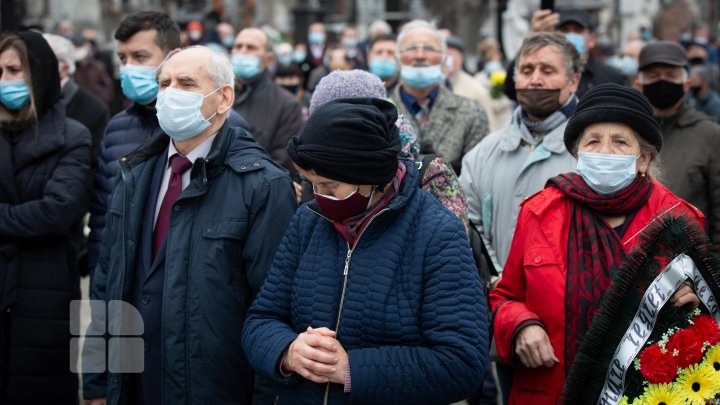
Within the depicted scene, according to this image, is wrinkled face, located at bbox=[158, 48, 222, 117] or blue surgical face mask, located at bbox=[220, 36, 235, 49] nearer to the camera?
wrinkled face, located at bbox=[158, 48, 222, 117]

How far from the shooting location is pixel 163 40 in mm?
5504

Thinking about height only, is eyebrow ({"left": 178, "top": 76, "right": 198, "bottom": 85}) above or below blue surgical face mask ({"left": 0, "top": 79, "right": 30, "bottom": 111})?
above

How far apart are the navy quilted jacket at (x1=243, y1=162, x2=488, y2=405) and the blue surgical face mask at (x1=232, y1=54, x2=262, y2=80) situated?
4.91m

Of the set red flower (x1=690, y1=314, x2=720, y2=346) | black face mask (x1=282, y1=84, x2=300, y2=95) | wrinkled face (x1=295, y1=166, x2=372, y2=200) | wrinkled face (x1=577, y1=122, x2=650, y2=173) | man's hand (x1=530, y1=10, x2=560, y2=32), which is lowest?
black face mask (x1=282, y1=84, x2=300, y2=95)

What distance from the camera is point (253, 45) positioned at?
27.6 feet

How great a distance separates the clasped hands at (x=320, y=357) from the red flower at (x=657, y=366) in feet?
3.47

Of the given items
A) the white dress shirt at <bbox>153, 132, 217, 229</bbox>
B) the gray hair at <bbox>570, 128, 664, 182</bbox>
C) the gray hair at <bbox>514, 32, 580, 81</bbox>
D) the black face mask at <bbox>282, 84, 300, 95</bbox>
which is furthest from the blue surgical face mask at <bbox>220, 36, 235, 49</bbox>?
the gray hair at <bbox>570, 128, 664, 182</bbox>

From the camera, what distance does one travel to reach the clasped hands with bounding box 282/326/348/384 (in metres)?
3.08

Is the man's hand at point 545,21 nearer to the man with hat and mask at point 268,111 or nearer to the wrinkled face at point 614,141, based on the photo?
Result: the man with hat and mask at point 268,111

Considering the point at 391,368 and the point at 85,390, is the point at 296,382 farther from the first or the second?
the point at 85,390

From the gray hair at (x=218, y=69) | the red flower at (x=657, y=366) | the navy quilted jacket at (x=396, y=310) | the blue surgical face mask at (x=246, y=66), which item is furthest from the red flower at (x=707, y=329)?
the blue surgical face mask at (x=246, y=66)

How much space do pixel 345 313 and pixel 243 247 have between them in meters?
0.87

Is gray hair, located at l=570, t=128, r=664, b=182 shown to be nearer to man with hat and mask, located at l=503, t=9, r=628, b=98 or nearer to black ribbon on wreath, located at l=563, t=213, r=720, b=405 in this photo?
black ribbon on wreath, located at l=563, t=213, r=720, b=405

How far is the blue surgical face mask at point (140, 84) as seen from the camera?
5285 mm
